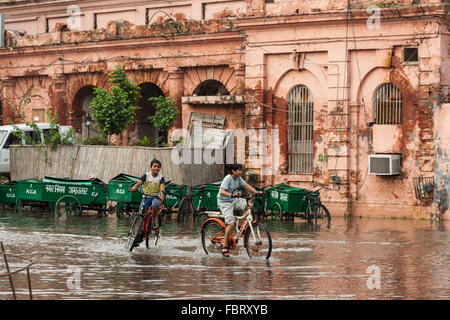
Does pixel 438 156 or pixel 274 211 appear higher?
pixel 438 156

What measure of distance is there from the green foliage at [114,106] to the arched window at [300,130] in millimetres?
6059

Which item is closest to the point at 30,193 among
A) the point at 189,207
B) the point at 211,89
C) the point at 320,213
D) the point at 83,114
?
the point at 189,207

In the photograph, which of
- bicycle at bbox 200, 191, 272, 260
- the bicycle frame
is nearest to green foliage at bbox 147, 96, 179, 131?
bicycle at bbox 200, 191, 272, 260

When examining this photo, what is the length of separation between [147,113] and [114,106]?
631 cm

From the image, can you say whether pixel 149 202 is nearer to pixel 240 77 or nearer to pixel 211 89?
pixel 240 77

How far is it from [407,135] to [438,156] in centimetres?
118

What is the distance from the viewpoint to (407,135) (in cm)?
2639

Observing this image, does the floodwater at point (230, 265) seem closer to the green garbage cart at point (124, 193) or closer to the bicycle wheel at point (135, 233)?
the bicycle wheel at point (135, 233)

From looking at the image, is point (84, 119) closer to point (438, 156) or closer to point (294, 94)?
point (294, 94)

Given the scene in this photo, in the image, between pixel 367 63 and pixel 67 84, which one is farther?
pixel 67 84

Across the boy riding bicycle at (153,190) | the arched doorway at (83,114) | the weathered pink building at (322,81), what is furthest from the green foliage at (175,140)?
the boy riding bicycle at (153,190)

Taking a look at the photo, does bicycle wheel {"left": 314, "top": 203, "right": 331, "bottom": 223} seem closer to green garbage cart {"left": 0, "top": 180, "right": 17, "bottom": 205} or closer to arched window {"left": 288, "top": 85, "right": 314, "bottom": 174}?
arched window {"left": 288, "top": 85, "right": 314, "bottom": 174}
